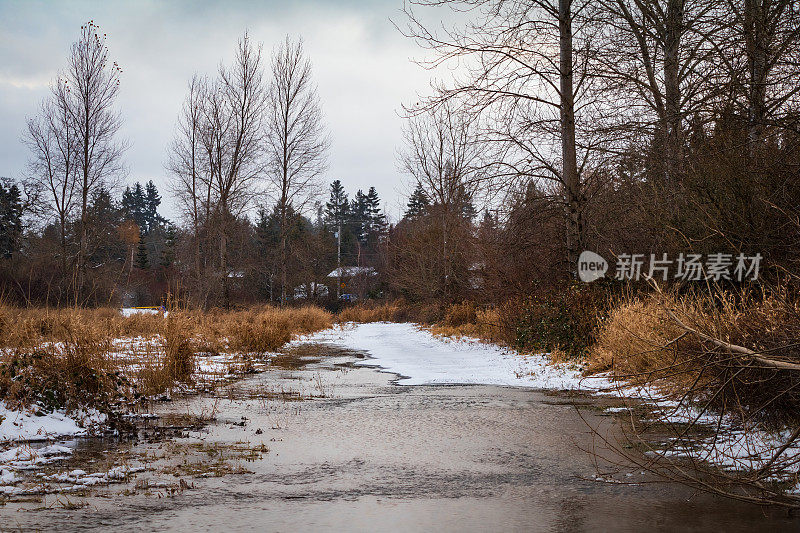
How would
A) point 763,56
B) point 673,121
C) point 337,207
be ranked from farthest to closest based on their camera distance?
point 337,207 < point 673,121 < point 763,56

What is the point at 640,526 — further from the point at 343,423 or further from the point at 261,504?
the point at 343,423

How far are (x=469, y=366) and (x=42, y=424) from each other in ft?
29.4

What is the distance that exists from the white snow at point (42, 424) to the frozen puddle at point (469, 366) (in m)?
5.30

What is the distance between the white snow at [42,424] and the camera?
5.70 metres

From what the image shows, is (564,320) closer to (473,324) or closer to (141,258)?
(473,324)

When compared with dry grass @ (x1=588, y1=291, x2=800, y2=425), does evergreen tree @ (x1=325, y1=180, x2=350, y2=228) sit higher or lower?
higher

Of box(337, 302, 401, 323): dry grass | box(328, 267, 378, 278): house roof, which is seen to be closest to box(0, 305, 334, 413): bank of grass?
box(337, 302, 401, 323): dry grass

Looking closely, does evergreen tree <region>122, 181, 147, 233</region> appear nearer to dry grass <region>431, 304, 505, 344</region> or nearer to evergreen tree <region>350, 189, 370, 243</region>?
evergreen tree <region>350, 189, 370, 243</region>

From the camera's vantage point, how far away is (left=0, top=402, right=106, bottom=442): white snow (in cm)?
570

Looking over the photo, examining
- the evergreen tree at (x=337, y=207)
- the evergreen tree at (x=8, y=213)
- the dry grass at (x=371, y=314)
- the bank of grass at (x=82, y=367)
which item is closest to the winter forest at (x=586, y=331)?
the bank of grass at (x=82, y=367)

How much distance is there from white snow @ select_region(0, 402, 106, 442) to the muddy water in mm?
565

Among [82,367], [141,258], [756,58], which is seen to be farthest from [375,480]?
A: [141,258]

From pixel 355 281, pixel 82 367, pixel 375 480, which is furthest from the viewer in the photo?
pixel 355 281

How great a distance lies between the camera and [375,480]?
4539 mm
